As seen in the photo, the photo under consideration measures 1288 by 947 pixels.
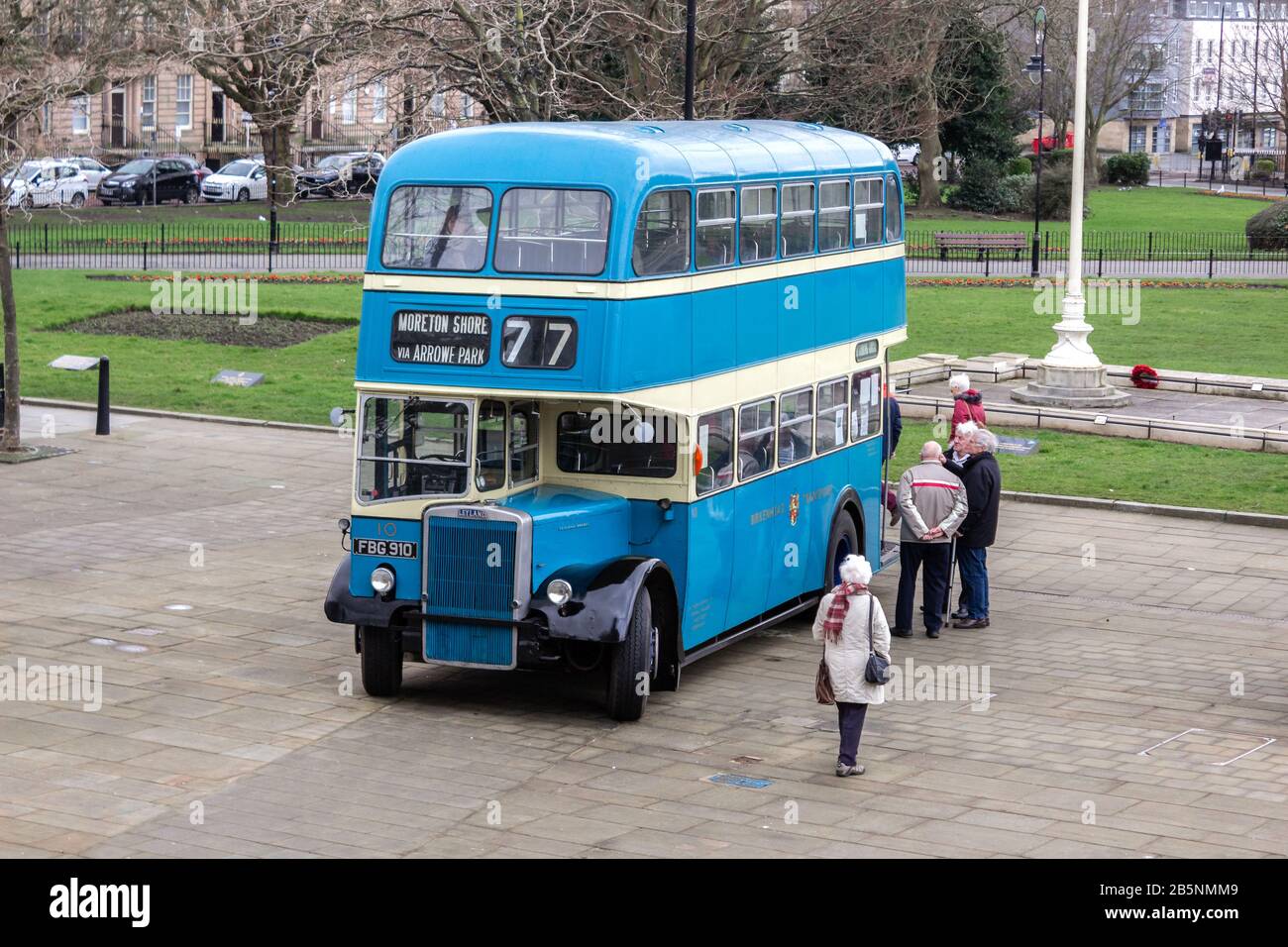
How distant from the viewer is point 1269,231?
5044cm

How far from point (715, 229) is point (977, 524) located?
3858 mm

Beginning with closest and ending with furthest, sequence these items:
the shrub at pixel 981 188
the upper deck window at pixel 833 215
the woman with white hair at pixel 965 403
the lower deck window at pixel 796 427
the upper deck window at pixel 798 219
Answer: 1. the upper deck window at pixel 798 219
2. the lower deck window at pixel 796 427
3. the upper deck window at pixel 833 215
4. the woman with white hair at pixel 965 403
5. the shrub at pixel 981 188

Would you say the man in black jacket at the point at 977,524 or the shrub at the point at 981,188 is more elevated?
the shrub at the point at 981,188

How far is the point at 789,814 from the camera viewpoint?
34.8 feet

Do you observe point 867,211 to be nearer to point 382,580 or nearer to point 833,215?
point 833,215

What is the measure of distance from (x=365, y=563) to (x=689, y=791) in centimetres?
314

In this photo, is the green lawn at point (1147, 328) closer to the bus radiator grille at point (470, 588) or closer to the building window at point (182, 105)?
the bus radiator grille at point (470, 588)

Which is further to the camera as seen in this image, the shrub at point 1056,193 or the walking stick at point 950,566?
the shrub at point 1056,193

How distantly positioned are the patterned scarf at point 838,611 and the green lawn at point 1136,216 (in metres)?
44.1

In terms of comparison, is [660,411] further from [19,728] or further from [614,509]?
[19,728]

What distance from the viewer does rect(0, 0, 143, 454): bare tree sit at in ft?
71.9

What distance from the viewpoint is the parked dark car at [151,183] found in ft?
182

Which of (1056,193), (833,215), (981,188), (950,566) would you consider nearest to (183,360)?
(833,215)

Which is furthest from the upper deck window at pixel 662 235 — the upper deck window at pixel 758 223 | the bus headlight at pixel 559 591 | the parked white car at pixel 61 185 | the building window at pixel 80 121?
the building window at pixel 80 121
